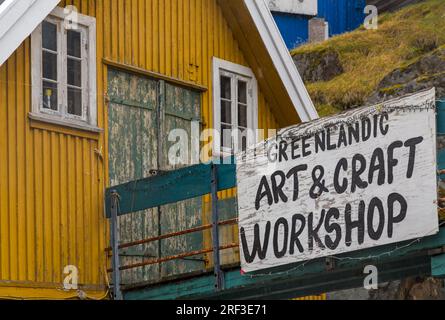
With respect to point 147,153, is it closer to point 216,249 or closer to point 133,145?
point 133,145

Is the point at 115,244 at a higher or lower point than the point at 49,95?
lower

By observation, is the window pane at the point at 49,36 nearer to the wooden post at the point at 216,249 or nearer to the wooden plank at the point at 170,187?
the wooden plank at the point at 170,187

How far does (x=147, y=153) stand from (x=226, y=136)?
1.69m

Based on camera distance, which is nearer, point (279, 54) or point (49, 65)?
point (49, 65)

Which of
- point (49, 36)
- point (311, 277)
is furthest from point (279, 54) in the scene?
point (311, 277)

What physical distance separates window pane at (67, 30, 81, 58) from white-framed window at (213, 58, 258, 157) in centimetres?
259

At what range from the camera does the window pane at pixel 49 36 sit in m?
13.8

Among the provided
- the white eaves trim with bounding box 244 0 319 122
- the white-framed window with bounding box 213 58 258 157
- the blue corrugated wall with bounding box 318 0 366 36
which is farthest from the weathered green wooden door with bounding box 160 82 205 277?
the blue corrugated wall with bounding box 318 0 366 36

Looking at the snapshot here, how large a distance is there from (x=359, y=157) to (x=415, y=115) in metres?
0.74

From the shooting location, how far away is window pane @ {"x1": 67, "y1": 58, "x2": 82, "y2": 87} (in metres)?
14.2

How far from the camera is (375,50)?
88.3 ft

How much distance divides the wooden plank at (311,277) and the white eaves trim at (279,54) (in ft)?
14.2

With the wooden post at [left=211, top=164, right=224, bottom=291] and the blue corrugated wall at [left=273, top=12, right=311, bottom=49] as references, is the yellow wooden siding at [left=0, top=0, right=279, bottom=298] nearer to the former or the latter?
the wooden post at [left=211, top=164, right=224, bottom=291]
